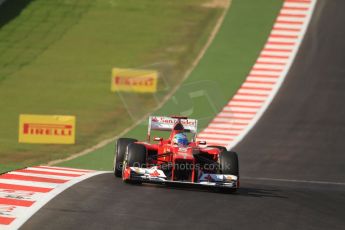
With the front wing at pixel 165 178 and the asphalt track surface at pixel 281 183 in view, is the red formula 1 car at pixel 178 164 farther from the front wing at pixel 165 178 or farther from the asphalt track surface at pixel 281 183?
the asphalt track surface at pixel 281 183

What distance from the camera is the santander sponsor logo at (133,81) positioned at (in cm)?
3097

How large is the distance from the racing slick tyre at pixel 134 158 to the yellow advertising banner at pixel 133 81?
488 inches

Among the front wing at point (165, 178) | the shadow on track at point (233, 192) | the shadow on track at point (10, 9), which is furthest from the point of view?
the shadow on track at point (10, 9)

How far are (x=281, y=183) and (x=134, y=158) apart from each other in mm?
5347

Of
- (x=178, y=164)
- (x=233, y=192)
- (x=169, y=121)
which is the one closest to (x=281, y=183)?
(x=169, y=121)

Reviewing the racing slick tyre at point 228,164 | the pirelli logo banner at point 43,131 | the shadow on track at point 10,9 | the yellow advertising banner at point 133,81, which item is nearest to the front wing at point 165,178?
the racing slick tyre at point 228,164

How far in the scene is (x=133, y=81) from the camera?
31.0 m

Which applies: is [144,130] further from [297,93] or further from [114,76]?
[297,93]

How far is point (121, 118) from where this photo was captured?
93.2 feet

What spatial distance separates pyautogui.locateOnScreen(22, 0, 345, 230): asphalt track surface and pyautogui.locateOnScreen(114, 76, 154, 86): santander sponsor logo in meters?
4.64

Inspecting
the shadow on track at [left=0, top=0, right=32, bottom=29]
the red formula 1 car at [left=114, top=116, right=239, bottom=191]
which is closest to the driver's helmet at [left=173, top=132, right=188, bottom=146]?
the red formula 1 car at [left=114, top=116, right=239, bottom=191]

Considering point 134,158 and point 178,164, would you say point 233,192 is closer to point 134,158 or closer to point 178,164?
point 178,164

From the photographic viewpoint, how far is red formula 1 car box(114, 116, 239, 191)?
58.6 ft

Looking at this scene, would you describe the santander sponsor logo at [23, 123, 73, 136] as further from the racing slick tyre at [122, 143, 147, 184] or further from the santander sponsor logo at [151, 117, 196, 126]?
the racing slick tyre at [122, 143, 147, 184]
